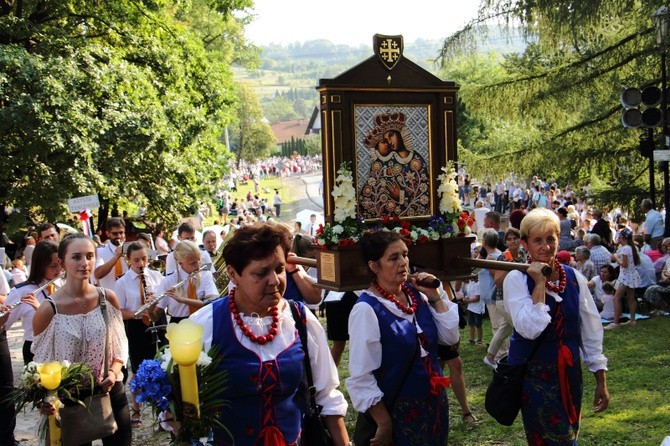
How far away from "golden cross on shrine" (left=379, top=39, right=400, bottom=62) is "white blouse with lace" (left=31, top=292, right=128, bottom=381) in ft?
9.05

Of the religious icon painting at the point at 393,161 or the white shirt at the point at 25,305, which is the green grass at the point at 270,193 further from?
the religious icon painting at the point at 393,161

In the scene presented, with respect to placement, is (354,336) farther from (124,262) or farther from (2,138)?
(2,138)

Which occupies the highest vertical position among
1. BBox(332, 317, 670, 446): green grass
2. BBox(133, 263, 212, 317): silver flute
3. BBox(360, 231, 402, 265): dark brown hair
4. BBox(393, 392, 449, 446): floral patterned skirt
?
BBox(360, 231, 402, 265): dark brown hair

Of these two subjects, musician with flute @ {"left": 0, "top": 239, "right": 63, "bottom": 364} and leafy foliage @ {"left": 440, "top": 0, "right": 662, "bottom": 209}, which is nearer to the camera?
musician with flute @ {"left": 0, "top": 239, "right": 63, "bottom": 364}

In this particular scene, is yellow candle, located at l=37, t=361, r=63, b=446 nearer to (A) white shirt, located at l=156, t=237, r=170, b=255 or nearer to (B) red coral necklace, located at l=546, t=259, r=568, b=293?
(B) red coral necklace, located at l=546, t=259, r=568, b=293

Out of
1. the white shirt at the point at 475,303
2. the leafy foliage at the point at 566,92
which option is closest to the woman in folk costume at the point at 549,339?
the white shirt at the point at 475,303

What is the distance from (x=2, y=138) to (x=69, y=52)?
8.88 feet

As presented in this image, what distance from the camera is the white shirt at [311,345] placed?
4.47 m

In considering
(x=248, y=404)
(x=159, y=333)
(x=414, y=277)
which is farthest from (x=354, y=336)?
(x=159, y=333)

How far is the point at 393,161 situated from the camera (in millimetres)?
7152

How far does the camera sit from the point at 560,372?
5.49 metres

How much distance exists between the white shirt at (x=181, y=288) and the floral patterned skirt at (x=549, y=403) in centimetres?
453

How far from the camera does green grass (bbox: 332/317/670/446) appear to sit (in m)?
8.16

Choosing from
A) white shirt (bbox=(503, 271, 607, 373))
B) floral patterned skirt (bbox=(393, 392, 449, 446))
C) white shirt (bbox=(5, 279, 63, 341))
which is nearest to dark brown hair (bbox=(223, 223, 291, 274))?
floral patterned skirt (bbox=(393, 392, 449, 446))
